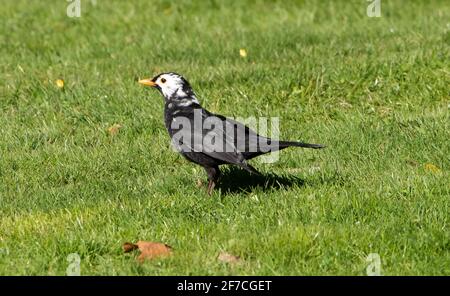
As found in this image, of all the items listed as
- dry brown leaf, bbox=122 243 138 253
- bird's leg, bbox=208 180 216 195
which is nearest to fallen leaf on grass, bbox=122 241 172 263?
dry brown leaf, bbox=122 243 138 253

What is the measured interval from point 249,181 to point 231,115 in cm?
164

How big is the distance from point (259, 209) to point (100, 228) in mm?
1123

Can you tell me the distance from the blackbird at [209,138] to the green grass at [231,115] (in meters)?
0.28

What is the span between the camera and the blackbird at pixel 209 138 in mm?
7062

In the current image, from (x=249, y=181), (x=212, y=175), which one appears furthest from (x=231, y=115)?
(x=212, y=175)

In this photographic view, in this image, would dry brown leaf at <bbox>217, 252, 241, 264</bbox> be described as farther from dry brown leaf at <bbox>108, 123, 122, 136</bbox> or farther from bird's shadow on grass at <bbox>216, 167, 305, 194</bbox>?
dry brown leaf at <bbox>108, 123, 122, 136</bbox>

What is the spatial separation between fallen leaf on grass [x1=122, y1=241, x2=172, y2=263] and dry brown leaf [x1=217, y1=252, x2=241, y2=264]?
338 millimetres

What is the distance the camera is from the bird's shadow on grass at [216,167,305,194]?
7.42 metres

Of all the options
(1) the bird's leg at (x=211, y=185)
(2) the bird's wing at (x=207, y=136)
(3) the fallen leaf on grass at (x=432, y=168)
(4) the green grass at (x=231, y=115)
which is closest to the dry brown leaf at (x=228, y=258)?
(4) the green grass at (x=231, y=115)

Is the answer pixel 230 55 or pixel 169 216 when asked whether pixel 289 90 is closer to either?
pixel 230 55

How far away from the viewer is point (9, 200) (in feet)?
23.8

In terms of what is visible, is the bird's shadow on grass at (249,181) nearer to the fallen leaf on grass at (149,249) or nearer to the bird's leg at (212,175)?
the bird's leg at (212,175)

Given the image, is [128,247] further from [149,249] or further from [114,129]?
[114,129]

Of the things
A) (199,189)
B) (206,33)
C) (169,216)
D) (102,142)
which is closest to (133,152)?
(102,142)
